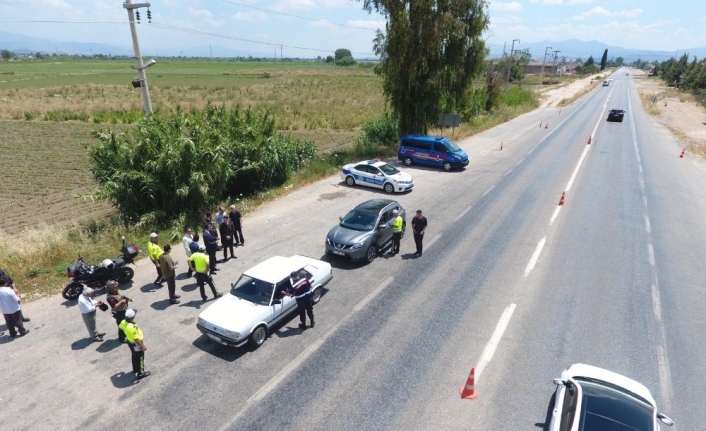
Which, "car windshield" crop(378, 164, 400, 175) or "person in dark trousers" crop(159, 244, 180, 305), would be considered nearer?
"person in dark trousers" crop(159, 244, 180, 305)

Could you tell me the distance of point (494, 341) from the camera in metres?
9.30

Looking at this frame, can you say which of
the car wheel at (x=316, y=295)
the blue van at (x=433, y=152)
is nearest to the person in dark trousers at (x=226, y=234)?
the car wheel at (x=316, y=295)

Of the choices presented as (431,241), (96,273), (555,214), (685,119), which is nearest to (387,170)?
(431,241)

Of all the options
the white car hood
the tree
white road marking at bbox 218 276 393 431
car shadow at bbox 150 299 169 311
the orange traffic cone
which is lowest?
car shadow at bbox 150 299 169 311

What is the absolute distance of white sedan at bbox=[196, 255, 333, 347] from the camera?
29.1ft

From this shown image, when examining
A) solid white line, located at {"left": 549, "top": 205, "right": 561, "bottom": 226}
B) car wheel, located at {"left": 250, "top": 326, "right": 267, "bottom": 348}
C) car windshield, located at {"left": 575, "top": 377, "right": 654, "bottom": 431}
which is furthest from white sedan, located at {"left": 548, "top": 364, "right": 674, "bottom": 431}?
solid white line, located at {"left": 549, "top": 205, "right": 561, "bottom": 226}

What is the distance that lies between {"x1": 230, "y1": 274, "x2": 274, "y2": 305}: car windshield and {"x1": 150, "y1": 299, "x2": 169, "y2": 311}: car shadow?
226 cm

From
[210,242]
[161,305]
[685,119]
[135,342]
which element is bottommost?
[161,305]

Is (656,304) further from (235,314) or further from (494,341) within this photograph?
(235,314)

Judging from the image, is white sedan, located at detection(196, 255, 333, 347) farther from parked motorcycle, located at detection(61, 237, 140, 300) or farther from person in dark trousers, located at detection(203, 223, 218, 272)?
parked motorcycle, located at detection(61, 237, 140, 300)

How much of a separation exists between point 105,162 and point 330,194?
33.2ft

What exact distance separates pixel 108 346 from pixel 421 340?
7.29m

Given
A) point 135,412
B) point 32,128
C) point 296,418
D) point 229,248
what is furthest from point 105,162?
point 32,128

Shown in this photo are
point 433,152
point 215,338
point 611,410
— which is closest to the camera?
point 611,410
